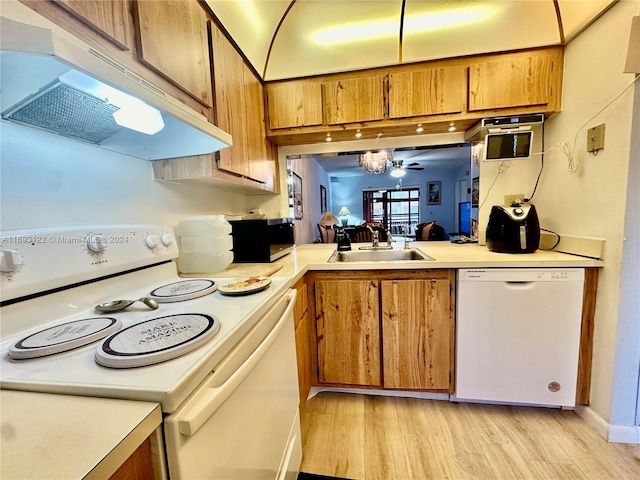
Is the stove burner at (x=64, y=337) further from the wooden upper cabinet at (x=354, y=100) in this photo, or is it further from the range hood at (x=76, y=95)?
the wooden upper cabinet at (x=354, y=100)

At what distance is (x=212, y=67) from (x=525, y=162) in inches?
84.3

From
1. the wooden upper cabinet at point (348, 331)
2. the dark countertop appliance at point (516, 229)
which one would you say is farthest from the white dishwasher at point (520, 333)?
the wooden upper cabinet at point (348, 331)

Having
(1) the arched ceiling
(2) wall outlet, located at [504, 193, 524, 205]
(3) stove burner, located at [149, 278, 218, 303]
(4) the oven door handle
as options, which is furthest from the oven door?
(2) wall outlet, located at [504, 193, 524, 205]

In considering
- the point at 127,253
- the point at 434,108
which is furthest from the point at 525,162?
the point at 127,253

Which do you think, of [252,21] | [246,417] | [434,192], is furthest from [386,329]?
[434,192]

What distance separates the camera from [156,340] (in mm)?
536

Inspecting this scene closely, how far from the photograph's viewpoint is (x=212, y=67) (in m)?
1.28

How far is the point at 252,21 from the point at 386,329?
6.77 ft

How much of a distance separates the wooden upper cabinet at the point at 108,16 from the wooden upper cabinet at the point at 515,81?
1.80 metres

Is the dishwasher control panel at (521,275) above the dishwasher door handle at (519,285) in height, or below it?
above

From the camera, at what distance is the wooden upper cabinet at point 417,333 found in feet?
5.00

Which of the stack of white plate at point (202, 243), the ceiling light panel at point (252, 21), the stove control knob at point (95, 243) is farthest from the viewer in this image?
the ceiling light panel at point (252, 21)

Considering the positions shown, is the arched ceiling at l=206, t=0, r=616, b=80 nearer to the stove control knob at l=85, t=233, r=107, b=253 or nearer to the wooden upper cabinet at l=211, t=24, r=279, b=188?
the wooden upper cabinet at l=211, t=24, r=279, b=188

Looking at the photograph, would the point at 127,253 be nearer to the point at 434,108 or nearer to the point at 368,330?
the point at 368,330
